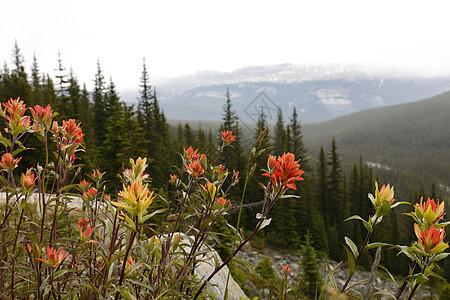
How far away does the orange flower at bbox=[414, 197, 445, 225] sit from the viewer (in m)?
1.44

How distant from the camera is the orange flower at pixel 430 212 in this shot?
144 centimetres

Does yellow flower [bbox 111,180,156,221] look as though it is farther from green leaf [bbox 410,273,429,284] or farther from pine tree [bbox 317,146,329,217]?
pine tree [bbox 317,146,329,217]

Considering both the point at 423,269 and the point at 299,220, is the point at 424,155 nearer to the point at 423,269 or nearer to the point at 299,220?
the point at 299,220

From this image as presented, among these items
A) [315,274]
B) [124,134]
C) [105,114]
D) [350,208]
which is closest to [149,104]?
[105,114]

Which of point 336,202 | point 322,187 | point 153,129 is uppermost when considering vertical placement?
point 153,129

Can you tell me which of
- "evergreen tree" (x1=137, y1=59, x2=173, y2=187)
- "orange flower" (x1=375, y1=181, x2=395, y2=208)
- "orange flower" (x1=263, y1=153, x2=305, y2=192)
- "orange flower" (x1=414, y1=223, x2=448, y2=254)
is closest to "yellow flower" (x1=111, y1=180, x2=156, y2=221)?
"orange flower" (x1=263, y1=153, x2=305, y2=192)

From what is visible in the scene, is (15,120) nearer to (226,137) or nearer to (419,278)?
(226,137)

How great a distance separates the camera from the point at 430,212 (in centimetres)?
145

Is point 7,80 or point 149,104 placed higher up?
point 7,80

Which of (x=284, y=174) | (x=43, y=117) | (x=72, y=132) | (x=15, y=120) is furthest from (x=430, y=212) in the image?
(x=15, y=120)

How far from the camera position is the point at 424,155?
175875 mm

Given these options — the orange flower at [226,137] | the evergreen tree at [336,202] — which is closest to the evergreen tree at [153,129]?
the orange flower at [226,137]

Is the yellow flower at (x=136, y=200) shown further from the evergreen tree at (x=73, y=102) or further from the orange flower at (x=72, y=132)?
the evergreen tree at (x=73, y=102)

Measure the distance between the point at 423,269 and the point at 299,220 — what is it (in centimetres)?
4776
